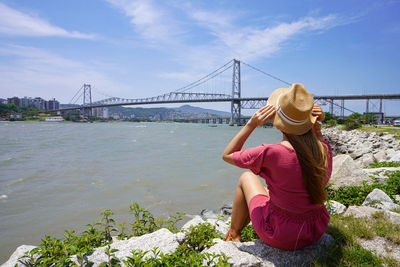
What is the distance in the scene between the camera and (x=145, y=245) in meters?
1.88

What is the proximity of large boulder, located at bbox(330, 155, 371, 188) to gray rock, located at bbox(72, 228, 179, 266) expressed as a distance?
107 inches

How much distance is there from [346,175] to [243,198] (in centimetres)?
260

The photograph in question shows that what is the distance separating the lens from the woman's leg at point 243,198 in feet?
6.26

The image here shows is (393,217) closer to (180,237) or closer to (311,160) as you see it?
(311,160)

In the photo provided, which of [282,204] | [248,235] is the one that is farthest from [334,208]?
[282,204]

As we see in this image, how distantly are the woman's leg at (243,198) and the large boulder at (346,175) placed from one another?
221cm

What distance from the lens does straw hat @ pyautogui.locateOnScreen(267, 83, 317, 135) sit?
1.47 m

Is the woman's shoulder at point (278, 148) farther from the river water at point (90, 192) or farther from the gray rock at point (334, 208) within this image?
the river water at point (90, 192)

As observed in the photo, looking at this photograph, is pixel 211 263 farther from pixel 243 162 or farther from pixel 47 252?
pixel 47 252

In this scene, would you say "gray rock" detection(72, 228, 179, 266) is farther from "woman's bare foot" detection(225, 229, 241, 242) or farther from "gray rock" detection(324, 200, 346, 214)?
"gray rock" detection(324, 200, 346, 214)

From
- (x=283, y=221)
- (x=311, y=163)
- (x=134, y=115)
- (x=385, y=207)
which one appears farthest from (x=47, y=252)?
(x=134, y=115)

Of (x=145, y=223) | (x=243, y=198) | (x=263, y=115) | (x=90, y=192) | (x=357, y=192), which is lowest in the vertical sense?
(x=90, y=192)

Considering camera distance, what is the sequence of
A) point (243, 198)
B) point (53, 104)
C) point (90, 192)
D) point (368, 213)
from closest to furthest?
point (243, 198) < point (368, 213) < point (90, 192) < point (53, 104)

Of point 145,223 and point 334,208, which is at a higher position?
point 334,208
